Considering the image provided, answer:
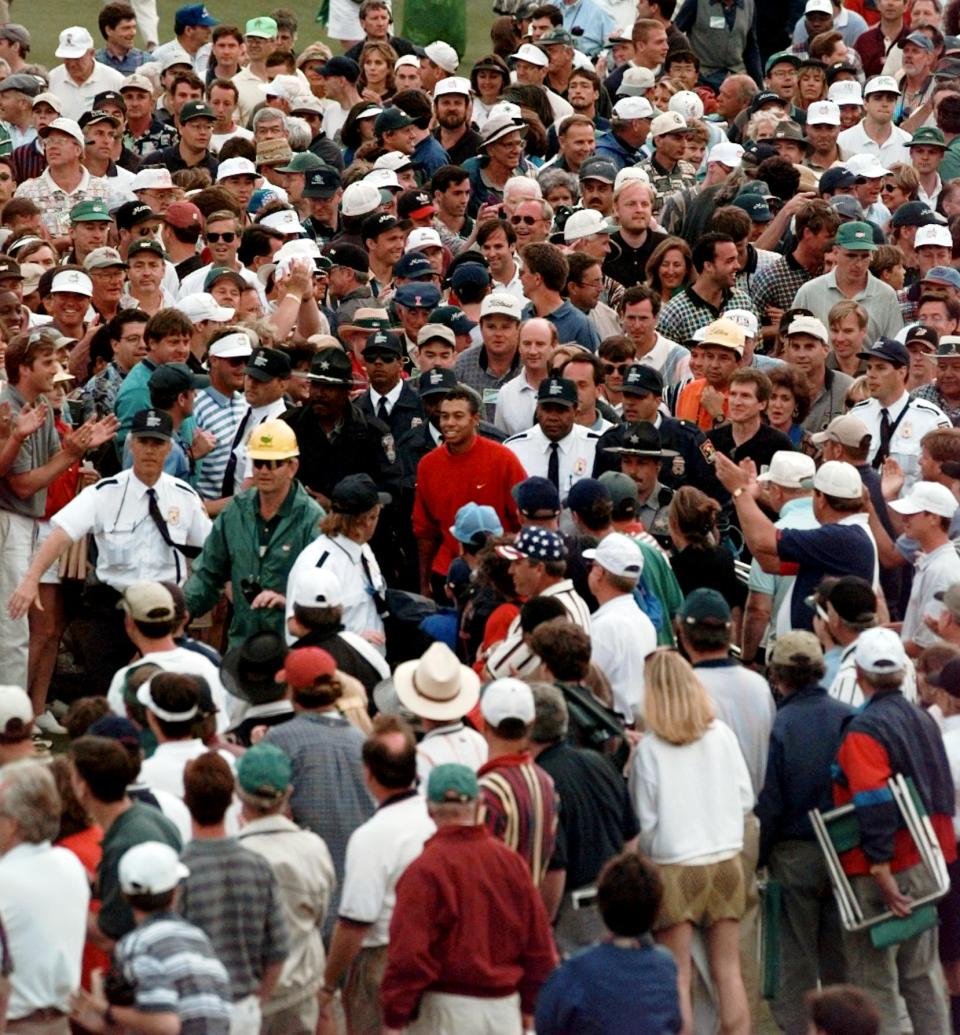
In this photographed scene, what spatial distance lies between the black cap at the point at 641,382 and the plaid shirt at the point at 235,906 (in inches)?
202

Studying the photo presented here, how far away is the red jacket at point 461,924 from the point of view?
22.1 feet

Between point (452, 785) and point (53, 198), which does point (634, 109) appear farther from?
point (452, 785)

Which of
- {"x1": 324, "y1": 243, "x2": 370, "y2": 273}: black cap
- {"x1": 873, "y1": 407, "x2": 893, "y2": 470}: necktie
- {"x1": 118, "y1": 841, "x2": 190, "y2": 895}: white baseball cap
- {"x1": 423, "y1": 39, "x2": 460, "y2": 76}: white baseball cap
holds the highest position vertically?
{"x1": 118, "y1": 841, "x2": 190, "y2": 895}: white baseball cap

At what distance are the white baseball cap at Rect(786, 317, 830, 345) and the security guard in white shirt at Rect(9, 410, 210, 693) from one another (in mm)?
3880

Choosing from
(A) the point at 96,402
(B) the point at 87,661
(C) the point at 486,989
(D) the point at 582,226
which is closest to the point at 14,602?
(B) the point at 87,661

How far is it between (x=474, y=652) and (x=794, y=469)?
183cm

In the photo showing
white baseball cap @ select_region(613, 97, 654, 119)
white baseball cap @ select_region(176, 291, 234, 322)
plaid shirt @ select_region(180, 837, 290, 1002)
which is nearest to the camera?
plaid shirt @ select_region(180, 837, 290, 1002)

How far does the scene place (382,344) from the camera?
38.2 feet

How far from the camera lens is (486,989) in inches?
269

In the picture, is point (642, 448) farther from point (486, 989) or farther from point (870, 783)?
point (486, 989)

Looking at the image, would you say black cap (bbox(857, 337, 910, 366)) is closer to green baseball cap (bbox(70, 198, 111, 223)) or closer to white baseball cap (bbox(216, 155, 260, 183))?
green baseball cap (bbox(70, 198, 111, 223))

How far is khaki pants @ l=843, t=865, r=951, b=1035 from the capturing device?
8008 mm

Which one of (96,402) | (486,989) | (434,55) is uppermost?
(486,989)

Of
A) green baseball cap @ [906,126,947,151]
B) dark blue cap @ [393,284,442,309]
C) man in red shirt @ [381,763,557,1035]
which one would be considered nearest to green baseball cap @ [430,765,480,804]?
man in red shirt @ [381,763,557,1035]
